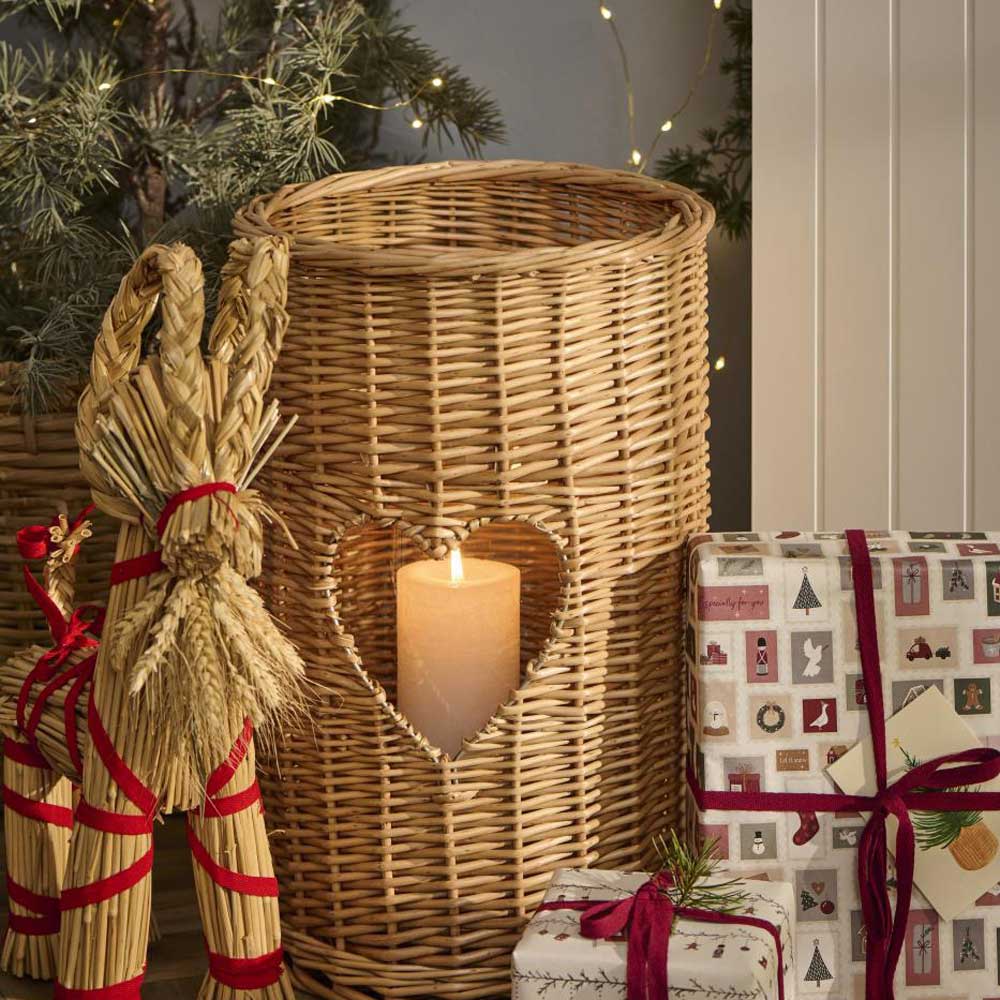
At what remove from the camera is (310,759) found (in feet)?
3.21

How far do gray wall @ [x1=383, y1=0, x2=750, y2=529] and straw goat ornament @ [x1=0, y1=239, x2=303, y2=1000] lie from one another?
788 millimetres

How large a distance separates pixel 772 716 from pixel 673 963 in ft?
0.74

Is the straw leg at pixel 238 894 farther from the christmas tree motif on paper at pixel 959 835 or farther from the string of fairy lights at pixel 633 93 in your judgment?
the string of fairy lights at pixel 633 93

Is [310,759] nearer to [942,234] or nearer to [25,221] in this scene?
[25,221]

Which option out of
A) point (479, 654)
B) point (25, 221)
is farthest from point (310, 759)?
point (25, 221)

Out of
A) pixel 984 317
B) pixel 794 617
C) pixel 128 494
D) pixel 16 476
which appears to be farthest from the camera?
pixel 984 317

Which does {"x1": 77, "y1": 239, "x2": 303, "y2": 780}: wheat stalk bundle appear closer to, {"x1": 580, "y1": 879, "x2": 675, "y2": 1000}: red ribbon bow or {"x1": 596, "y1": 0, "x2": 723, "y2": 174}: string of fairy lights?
{"x1": 580, "y1": 879, "x2": 675, "y2": 1000}: red ribbon bow

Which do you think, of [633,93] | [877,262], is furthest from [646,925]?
[633,93]

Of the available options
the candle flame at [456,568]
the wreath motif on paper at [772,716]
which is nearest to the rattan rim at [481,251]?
the candle flame at [456,568]

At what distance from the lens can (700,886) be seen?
2.77 feet

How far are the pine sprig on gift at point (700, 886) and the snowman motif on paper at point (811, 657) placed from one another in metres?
0.14

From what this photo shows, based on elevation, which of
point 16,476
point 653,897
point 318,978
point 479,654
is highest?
point 16,476

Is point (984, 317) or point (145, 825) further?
point (984, 317)

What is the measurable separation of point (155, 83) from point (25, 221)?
199 mm
